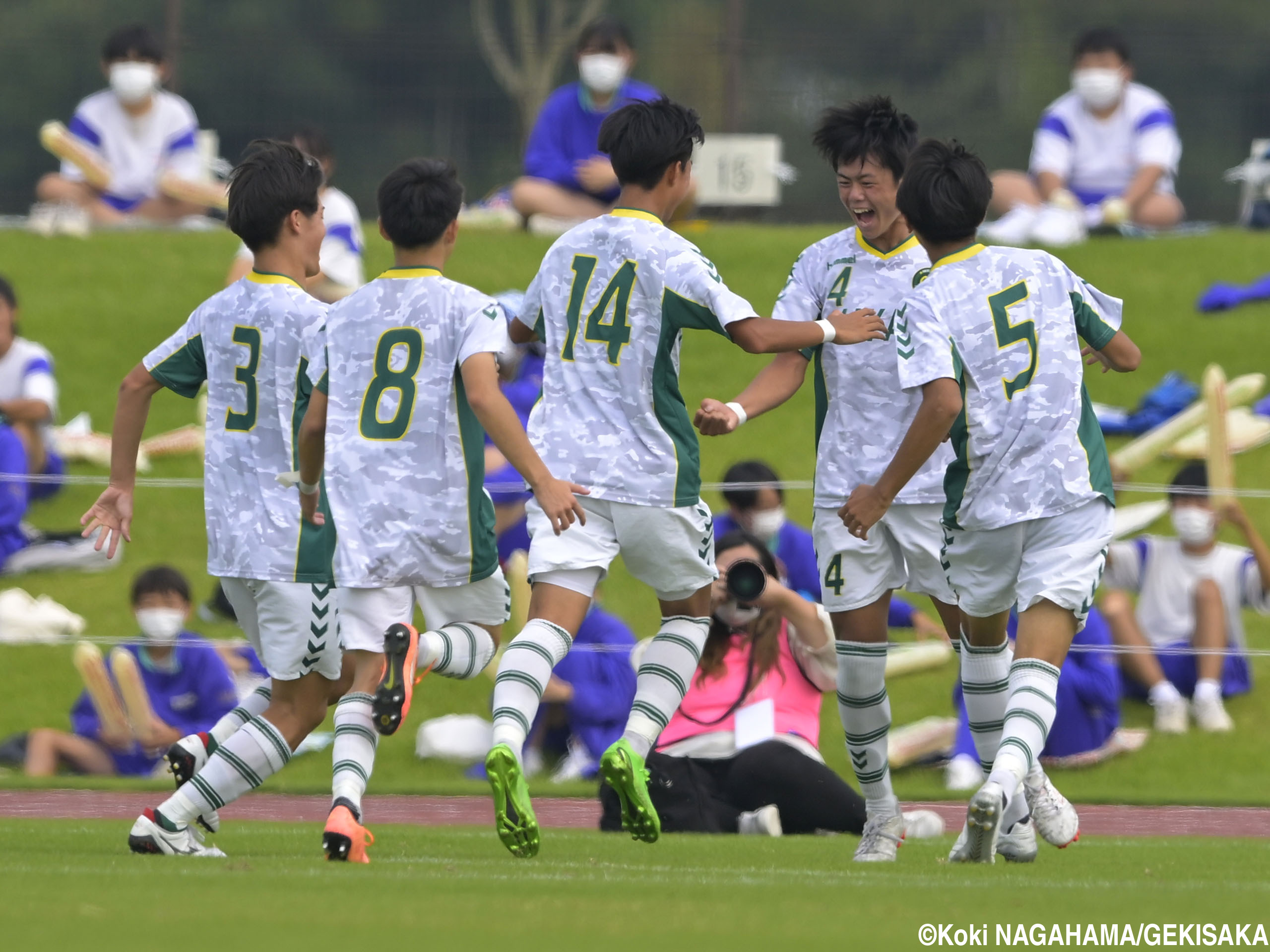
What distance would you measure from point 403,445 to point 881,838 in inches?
77.9

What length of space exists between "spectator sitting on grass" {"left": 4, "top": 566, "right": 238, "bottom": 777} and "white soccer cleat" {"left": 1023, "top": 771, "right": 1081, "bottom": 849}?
4686 millimetres

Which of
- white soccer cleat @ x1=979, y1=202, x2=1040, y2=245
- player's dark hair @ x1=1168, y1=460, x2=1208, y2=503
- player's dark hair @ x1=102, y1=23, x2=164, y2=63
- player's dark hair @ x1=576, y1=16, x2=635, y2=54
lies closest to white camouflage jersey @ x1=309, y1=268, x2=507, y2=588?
player's dark hair @ x1=1168, y1=460, x2=1208, y2=503

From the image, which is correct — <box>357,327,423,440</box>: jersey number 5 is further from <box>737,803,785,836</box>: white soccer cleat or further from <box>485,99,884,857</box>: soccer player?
<box>737,803,785,836</box>: white soccer cleat

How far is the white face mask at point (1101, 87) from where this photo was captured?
15000 millimetres

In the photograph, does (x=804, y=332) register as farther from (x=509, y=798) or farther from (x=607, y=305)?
(x=509, y=798)

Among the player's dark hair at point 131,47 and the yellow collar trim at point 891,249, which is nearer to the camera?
the yellow collar trim at point 891,249

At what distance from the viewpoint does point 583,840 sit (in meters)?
6.81

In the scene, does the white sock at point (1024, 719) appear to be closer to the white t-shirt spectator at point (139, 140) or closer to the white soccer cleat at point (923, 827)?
the white soccer cleat at point (923, 827)

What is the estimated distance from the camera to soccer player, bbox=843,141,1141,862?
5.61 m

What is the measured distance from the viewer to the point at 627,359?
574 cm

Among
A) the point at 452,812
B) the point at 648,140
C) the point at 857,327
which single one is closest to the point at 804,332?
the point at 857,327

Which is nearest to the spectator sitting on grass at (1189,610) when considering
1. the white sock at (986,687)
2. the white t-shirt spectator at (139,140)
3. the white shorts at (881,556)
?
the white sock at (986,687)

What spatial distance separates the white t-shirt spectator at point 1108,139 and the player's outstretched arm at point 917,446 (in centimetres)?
998

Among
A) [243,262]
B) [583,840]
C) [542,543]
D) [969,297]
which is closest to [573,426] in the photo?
[542,543]
